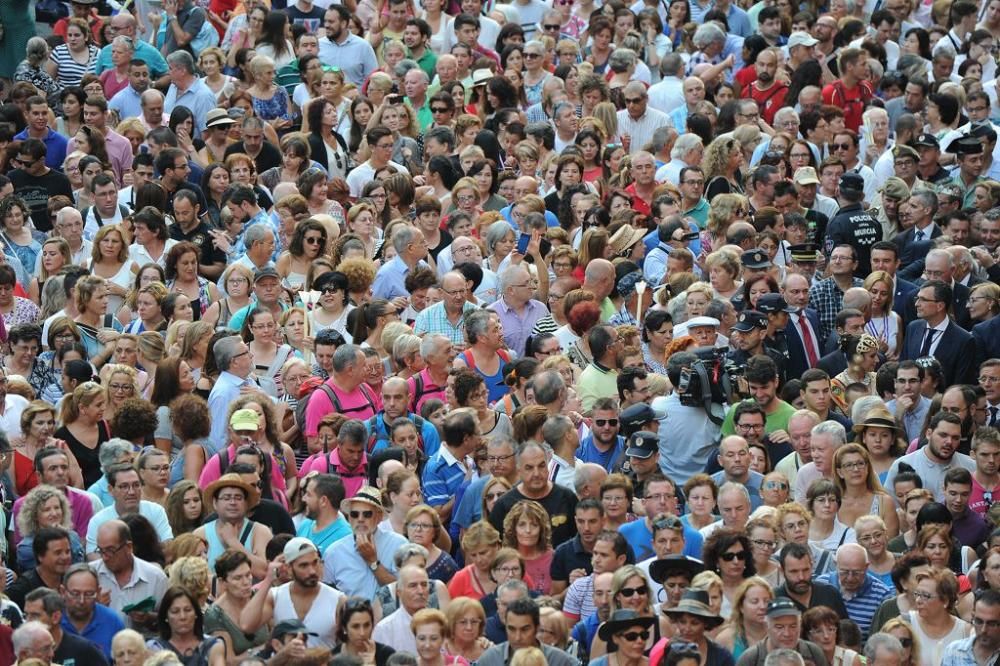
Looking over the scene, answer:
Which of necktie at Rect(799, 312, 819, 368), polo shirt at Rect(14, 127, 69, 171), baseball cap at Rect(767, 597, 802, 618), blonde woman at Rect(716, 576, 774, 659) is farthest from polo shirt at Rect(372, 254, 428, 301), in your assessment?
baseball cap at Rect(767, 597, 802, 618)

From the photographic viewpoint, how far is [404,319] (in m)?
16.0

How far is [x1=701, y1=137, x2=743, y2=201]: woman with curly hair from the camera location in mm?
18109

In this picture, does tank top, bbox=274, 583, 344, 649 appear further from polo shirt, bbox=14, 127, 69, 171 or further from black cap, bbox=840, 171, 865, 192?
polo shirt, bbox=14, 127, 69, 171

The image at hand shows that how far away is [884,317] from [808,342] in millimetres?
679

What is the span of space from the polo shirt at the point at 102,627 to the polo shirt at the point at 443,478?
222cm

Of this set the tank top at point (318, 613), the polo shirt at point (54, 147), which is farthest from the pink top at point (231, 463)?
the polo shirt at point (54, 147)

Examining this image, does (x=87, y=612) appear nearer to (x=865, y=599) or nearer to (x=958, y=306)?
(x=865, y=599)

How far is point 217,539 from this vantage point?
12703mm

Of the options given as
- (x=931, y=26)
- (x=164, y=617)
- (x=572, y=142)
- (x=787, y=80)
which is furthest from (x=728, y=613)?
(x=931, y=26)

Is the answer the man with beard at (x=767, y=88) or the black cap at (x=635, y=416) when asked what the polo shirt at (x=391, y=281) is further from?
the man with beard at (x=767, y=88)

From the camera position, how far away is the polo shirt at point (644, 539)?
1275 cm

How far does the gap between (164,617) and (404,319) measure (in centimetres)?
453

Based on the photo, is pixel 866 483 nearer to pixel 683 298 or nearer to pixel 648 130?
pixel 683 298

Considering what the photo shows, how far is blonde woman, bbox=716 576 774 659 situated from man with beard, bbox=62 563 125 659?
308 centimetres
